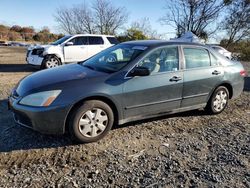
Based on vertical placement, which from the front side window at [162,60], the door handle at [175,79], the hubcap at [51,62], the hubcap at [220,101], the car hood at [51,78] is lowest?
the hubcap at [220,101]

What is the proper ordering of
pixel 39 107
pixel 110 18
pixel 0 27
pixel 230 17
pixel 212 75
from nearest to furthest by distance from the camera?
pixel 39 107, pixel 212 75, pixel 230 17, pixel 110 18, pixel 0 27

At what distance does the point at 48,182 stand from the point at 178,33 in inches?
953

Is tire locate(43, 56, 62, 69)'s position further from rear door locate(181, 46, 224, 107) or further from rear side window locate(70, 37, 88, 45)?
rear door locate(181, 46, 224, 107)

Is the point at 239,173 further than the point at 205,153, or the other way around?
the point at 205,153

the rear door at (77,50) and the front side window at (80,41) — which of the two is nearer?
the rear door at (77,50)

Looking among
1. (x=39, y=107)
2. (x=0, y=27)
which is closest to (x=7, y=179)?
(x=39, y=107)

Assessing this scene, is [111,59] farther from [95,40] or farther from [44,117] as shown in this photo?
[95,40]

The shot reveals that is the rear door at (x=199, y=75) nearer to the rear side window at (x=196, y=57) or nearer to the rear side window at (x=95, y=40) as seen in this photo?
the rear side window at (x=196, y=57)

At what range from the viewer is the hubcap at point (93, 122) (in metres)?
3.83

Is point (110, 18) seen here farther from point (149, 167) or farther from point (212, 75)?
point (149, 167)

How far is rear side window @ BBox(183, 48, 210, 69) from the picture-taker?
4.82 metres

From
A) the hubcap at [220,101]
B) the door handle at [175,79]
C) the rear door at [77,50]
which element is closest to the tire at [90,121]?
the door handle at [175,79]

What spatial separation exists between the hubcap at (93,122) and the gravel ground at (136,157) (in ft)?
0.64

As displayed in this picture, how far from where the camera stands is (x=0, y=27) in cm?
4331
